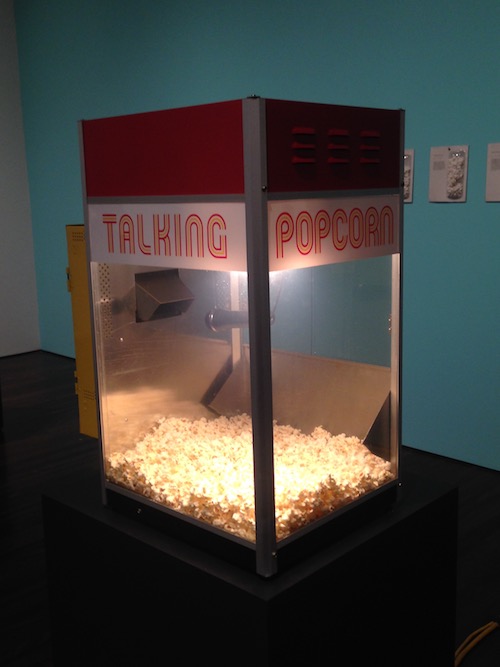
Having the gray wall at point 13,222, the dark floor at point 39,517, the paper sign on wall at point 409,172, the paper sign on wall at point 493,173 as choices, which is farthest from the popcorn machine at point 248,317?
the gray wall at point 13,222

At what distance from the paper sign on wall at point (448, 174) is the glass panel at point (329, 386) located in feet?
6.76

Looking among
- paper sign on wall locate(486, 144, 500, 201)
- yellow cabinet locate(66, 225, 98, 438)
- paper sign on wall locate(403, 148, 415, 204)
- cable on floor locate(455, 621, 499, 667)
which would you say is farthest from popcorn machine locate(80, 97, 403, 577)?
yellow cabinet locate(66, 225, 98, 438)

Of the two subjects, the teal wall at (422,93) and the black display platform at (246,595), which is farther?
the teal wall at (422,93)

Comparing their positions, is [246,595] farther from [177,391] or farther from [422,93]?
[422,93]

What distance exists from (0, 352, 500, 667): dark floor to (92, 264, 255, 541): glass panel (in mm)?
404

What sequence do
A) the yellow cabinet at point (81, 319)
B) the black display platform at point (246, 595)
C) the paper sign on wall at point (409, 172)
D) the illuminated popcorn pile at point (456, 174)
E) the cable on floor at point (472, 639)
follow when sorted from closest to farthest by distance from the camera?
the black display platform at point (246, 595)
the cable on floor at point (472, 639)
the illuminated popcorn pile at point (456, 174)
the paper sign on wall at point (409, 172)
the yellow cabinet at point (81, 319)

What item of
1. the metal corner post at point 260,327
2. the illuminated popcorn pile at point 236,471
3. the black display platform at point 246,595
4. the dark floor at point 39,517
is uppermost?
the metal corner post at point 260,327

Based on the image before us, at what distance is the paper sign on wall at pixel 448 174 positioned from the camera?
3.40m

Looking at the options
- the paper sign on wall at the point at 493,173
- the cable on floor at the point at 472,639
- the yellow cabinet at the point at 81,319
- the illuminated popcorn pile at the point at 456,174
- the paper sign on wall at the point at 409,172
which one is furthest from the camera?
the yellow cabinet at the point at 81,319

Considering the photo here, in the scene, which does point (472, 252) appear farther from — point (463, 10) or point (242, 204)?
point (242, 204)

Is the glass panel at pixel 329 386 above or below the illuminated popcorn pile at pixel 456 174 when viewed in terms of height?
below

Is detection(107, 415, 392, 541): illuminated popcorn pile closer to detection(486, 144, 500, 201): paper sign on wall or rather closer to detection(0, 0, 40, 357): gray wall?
detection(486, 144, 500, 201): paper sign on wall

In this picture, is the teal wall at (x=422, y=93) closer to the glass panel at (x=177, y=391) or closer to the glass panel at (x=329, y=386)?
the glass panel at (x=329, y=386)

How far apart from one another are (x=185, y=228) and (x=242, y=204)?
158 millimetres
